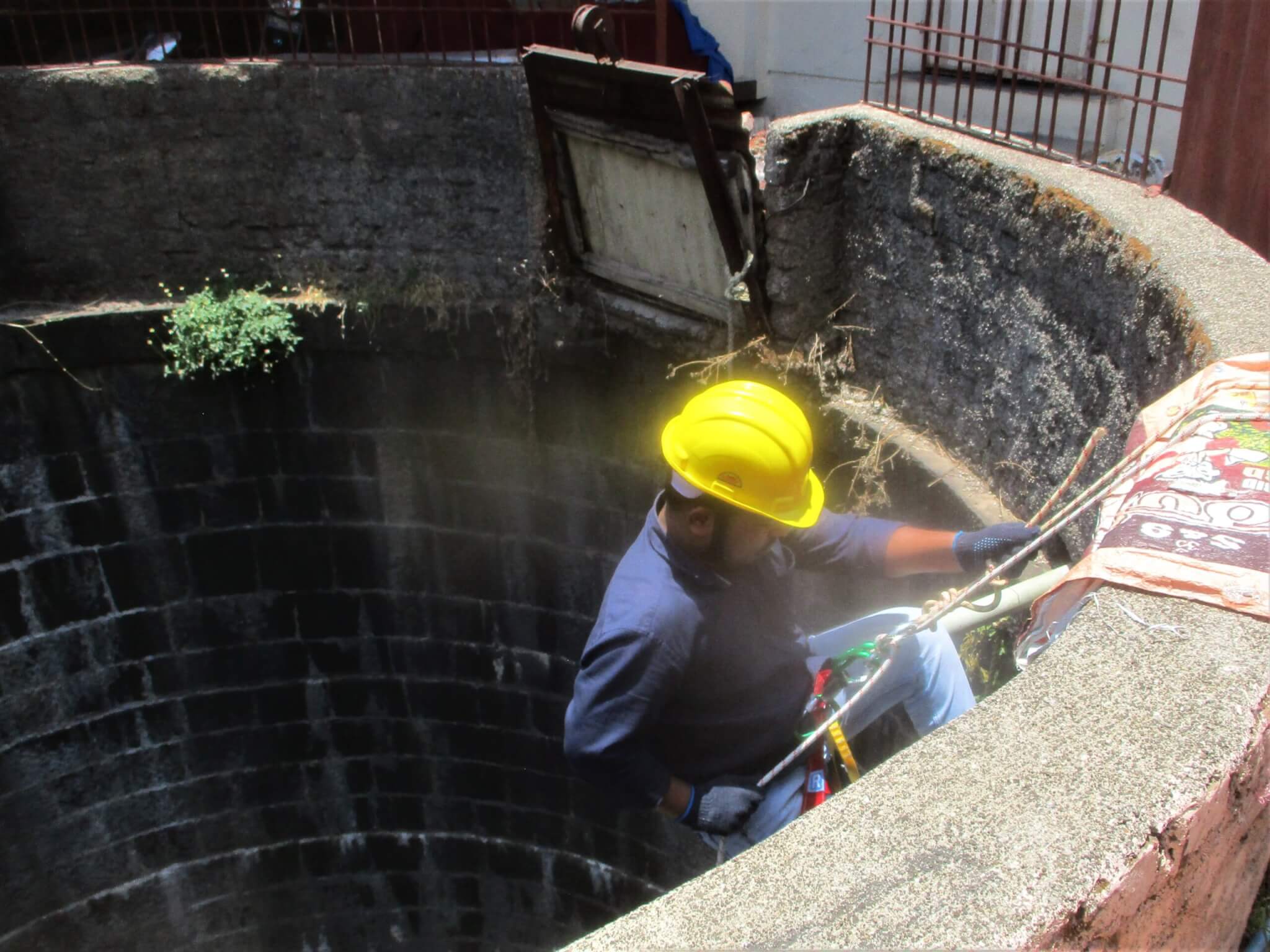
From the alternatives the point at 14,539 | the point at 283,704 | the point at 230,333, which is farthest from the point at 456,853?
the point at 230,333

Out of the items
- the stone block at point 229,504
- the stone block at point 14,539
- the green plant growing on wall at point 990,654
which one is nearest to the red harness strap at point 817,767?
the green plant growing on wall at point 990,654

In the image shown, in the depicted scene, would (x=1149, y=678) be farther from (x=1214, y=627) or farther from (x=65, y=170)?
(x=65, y=170)

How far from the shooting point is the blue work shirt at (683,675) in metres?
2.71

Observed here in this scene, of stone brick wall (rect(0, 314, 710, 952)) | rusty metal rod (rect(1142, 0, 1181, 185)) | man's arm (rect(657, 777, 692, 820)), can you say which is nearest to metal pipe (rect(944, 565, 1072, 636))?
man's arm (rect(657, 777, 692, 820))

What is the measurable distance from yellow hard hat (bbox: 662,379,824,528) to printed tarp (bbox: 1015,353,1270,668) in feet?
2.27

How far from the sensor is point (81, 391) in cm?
561

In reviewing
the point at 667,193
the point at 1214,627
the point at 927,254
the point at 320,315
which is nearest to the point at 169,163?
the point at 320,315

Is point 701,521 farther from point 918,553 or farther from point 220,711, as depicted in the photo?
point 220,711

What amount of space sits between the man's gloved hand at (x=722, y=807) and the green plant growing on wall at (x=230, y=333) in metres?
3.49

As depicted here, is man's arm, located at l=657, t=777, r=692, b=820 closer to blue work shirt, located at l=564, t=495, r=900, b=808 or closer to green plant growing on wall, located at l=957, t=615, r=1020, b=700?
blue work shirt, located at l=564, t=495, r=900, b=808

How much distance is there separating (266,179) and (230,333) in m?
0.77

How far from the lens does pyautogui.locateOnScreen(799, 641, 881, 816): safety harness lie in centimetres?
286

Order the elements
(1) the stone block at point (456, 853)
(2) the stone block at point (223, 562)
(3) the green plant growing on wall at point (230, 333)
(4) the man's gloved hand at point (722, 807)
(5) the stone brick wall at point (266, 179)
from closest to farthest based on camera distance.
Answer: (4) the man's gloved hand at point (722, 807) → (5) the stone brick wall at point (266, 179) → (3) the green plant growing on wall at point (230, 333) → (2) the stone block at point (223, 562) → (1) the stone block at point (456, 853)

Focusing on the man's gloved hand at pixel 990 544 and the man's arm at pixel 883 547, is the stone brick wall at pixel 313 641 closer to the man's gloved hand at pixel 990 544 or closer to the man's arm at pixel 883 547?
the man's arm at pixel 883 547
